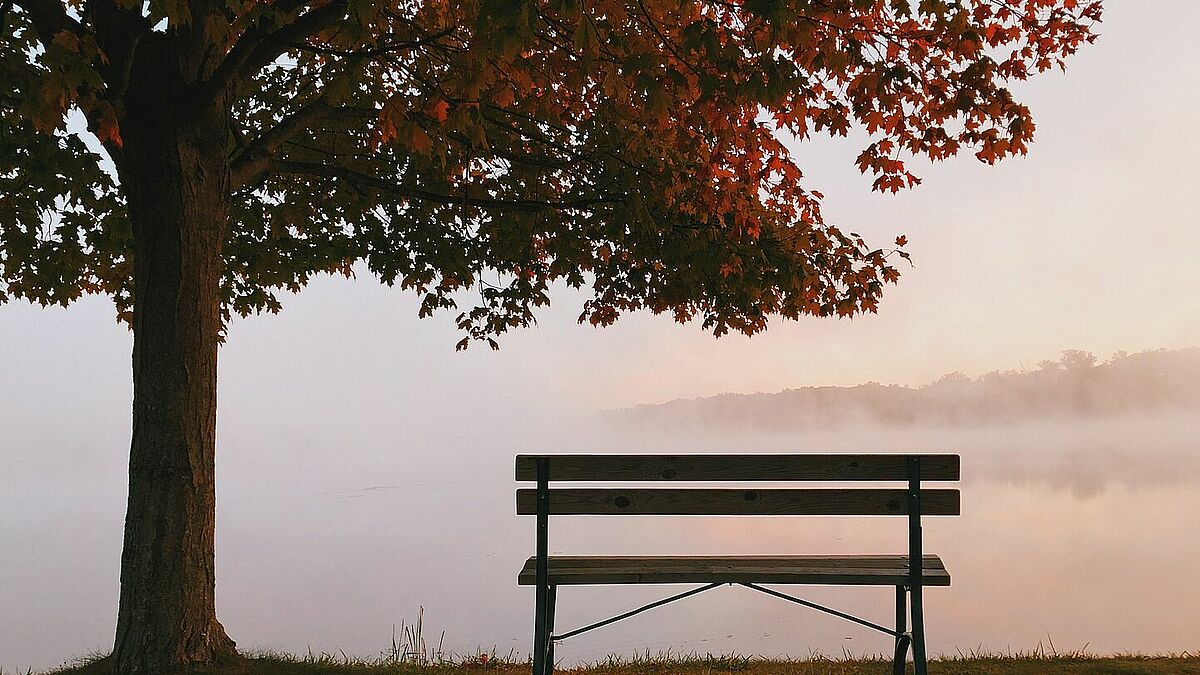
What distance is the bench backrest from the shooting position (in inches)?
220

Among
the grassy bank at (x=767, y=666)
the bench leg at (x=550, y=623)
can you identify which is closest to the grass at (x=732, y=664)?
the grassy bank at (x=767, y=666)

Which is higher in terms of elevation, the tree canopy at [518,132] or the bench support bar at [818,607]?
the tree canopy at [518,132]

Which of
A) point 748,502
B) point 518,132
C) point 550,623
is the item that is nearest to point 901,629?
point 748,502

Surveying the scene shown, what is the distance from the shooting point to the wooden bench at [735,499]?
5594 mm

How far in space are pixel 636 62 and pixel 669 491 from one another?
2585 millimetres

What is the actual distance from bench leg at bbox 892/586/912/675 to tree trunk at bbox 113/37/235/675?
4285 millimetres

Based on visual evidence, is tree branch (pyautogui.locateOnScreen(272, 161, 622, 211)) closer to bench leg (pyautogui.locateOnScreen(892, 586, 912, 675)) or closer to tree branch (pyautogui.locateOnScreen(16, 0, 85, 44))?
tree branch (pyautogui.locateOnScreen(16, 0, 85, 44))

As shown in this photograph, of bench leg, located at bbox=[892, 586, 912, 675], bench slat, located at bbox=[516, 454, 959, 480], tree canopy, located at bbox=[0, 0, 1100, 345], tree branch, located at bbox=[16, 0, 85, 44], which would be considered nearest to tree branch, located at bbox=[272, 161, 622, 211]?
tree canopy, located at bbox=[0, 0, 1100, 345]

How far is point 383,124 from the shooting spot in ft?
20.5

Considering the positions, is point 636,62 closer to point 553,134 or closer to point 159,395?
point 553,134

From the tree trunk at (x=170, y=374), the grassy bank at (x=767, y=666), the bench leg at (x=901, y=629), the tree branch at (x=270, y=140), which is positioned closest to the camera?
the bench leg at (x=901, y=629)

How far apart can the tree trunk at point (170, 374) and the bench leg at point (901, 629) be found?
169 inches

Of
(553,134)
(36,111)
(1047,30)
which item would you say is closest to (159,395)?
(36,111)

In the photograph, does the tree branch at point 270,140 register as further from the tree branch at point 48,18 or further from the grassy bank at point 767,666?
the grassy bank at point 767,666
